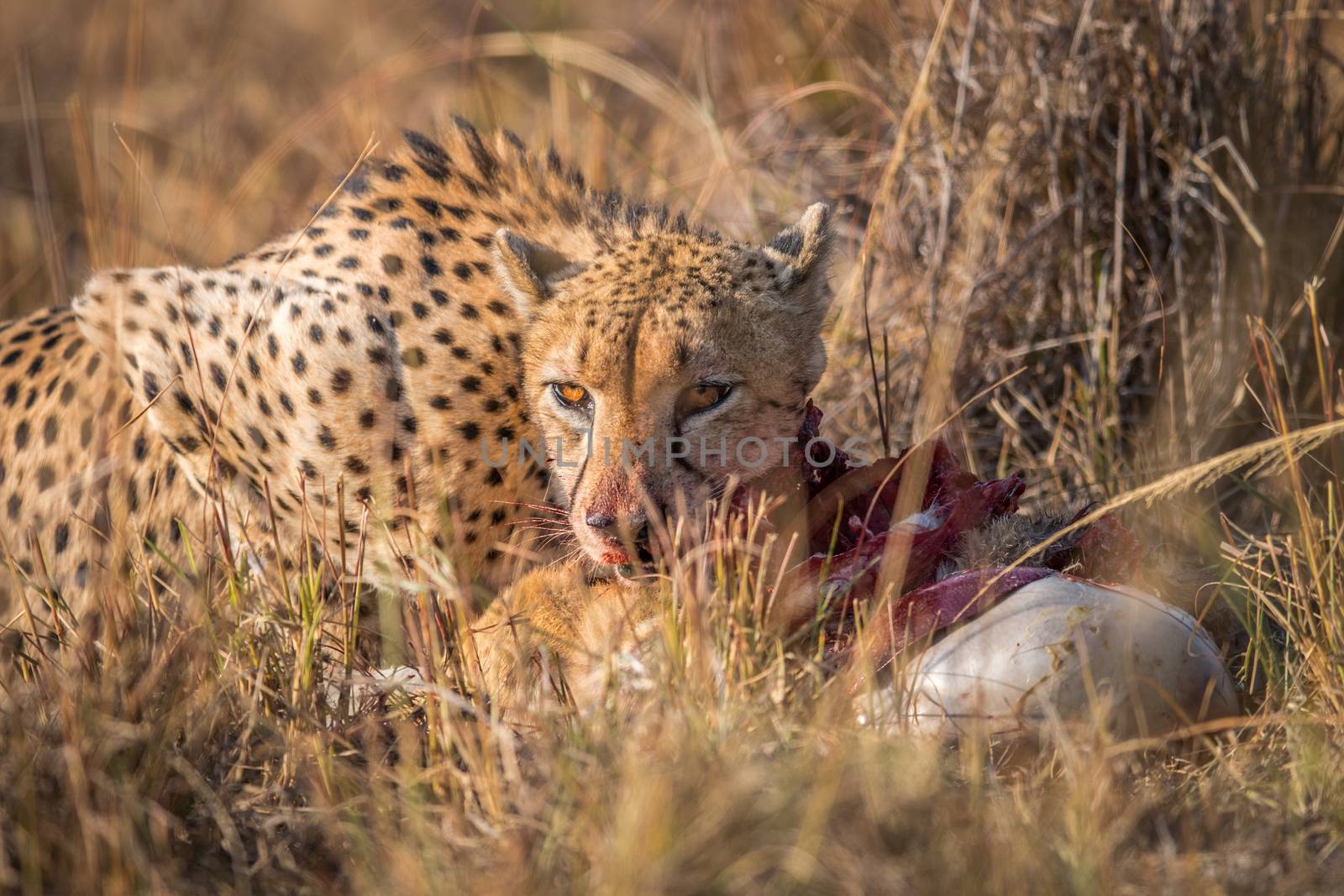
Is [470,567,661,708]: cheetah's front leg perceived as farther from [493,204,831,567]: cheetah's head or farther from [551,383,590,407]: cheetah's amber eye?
[551,383,590,407]: cheetah's amber eye

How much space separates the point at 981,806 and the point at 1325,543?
1.39m

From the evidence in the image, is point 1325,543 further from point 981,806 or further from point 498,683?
point 498,683

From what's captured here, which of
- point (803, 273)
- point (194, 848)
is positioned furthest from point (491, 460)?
point (194, 848)

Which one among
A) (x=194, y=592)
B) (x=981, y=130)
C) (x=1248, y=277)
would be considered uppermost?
(x=981, y=130)

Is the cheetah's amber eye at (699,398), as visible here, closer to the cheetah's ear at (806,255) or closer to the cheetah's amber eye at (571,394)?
the cheetah's amber eye at (571,394)

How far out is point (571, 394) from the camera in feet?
8.48

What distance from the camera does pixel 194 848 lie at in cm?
196

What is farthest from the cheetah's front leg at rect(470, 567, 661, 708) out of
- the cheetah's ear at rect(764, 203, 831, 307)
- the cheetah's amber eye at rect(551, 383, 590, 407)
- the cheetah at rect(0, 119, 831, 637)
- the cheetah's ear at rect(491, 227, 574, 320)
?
the cheetah's ear at rect(764, 203, 831, 307)

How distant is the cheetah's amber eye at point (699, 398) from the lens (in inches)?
99.7

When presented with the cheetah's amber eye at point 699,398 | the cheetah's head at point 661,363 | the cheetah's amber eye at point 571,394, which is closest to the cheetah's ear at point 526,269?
the cheetah's head at point 661,363

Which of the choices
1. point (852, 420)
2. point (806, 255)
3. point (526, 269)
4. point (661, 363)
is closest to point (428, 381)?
point (526, 269)

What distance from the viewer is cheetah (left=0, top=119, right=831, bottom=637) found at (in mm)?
2504

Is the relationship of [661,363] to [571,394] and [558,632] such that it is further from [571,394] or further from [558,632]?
[558,632]

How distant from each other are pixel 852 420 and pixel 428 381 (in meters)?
1.54
